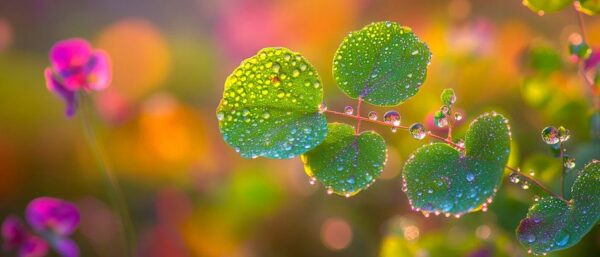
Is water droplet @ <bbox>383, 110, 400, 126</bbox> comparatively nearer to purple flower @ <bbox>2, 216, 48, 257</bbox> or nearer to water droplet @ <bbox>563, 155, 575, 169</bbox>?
water droplet @ <bbox>563, 155, 575, 169</bbox>

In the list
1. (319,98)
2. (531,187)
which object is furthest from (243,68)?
(531,187)

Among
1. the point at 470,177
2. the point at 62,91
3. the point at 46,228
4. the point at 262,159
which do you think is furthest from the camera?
the point at 262,159

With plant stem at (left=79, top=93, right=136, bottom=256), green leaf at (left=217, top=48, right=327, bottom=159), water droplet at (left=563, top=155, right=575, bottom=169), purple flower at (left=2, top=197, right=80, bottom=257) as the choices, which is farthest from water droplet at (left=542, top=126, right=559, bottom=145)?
purple flower at (left=2, top=197, right=80, bottom=257)

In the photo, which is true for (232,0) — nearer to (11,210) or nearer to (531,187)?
(11,210)

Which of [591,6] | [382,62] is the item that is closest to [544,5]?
[591,6]

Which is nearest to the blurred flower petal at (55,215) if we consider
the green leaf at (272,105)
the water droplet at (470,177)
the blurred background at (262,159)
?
the blurred background at (262,159)

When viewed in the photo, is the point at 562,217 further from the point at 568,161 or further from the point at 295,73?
the point at 295,73
